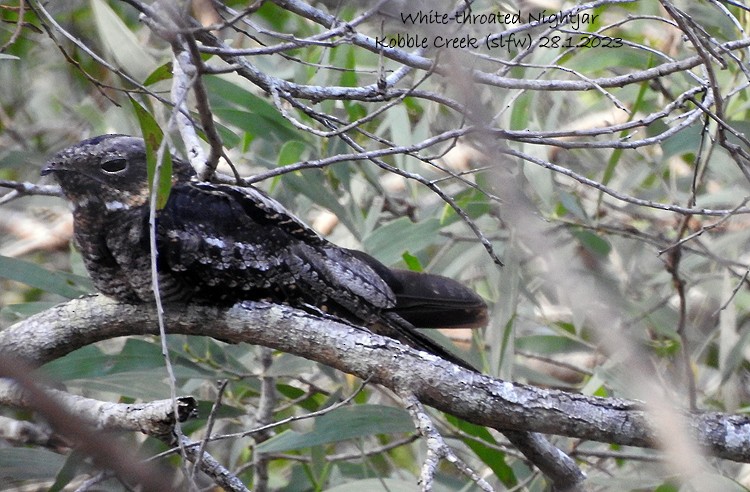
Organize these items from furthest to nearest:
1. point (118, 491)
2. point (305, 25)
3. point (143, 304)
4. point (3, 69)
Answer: point (3, 69)
point (305, 25)
point (118, 491)
point (143, 304)

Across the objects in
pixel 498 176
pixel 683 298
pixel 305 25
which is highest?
pixel 305 25

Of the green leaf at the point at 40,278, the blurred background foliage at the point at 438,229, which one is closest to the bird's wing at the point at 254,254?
the blurred background foliage at the point at 438,229

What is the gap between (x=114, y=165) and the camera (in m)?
2.24

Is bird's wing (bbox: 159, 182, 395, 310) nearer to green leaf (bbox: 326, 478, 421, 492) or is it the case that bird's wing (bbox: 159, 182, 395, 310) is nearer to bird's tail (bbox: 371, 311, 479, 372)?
bird's tail (bbox: 371, 311, 479, 372)

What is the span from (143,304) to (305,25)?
1.91m

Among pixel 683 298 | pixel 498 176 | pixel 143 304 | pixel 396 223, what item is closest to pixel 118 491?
pixel 143 304

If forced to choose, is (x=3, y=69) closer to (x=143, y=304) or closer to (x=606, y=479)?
Result: (x=143, y=304)

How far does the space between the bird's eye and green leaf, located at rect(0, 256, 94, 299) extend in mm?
783

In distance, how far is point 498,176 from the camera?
77 cm

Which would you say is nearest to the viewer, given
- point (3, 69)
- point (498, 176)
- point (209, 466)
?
point (498, 176)


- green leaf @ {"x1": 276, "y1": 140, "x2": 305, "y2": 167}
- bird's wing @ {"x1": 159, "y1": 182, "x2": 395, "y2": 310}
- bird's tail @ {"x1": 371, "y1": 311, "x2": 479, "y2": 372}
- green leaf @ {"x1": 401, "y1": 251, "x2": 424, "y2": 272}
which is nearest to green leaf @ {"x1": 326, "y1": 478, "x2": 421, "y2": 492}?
bird's tail @ {"x1": 371, "y1": 311, "x2": 479, "y2": 372}

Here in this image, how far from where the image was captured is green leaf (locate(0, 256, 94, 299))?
280 centimetres

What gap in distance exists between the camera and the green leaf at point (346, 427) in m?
2.55

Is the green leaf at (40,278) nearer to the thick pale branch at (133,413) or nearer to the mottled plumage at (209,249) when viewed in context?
the mottled plumage at (209,249)
